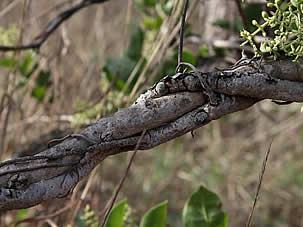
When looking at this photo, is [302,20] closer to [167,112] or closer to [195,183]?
[167,112]

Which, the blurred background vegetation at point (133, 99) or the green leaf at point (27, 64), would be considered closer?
the blurred background vegetation at point (133, 99)

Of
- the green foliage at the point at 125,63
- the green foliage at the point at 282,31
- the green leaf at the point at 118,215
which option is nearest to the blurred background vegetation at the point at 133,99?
the green foliage at the point at 125,63

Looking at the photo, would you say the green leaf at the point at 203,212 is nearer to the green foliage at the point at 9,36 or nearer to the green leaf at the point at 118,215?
the green leaf at the point at 118,215

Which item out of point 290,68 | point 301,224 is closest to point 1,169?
point 290,68

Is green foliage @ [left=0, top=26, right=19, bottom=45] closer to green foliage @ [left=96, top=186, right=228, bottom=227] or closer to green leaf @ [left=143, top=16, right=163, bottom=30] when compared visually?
green leaf @ [left=143, top=16, right=163, bottom=30]

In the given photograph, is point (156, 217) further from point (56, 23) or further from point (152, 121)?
point (56, 23)
